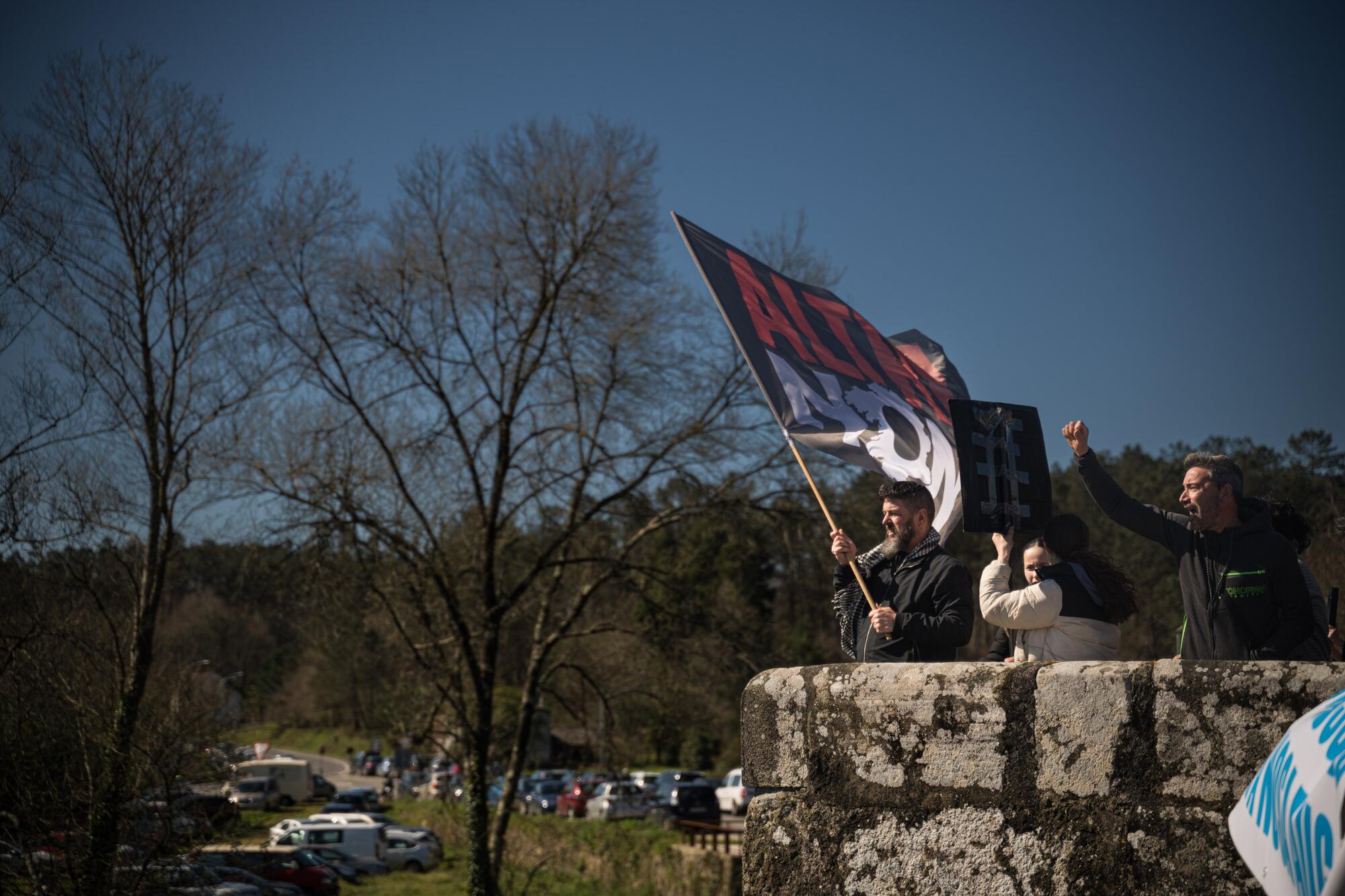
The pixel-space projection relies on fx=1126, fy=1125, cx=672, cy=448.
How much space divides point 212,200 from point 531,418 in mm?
7808

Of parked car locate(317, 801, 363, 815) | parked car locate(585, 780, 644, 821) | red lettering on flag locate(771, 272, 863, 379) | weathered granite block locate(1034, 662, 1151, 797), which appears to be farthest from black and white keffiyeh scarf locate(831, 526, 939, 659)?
parked car locate(317, 801, 363, 815)

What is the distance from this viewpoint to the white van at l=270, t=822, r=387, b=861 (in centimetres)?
2797

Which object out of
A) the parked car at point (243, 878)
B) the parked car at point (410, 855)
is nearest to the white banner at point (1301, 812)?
the parked car at point (243, 878)

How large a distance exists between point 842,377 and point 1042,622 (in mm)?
2104

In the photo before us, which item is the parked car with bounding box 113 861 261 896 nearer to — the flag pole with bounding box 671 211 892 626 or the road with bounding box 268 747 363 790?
the flag pole with bounding box 671 211 892 626

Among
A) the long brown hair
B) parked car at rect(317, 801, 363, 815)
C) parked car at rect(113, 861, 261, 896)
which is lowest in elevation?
parked car at rect(317, 801, 363, 815)

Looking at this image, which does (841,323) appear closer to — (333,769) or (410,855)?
(410,855)

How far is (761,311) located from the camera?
229 inches

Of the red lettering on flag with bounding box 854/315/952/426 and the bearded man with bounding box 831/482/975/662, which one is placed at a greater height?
the red lettering on flag with bounding box 854/315/952/426

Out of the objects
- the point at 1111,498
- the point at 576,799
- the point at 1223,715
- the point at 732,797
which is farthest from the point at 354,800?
the point at 1223,715

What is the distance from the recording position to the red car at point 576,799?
34.7 m

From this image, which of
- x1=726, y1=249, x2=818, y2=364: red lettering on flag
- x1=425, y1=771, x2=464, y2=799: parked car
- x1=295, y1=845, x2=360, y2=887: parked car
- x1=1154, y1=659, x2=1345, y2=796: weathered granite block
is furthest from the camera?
x1=425, y1=771, x2=464, y2=799: parked car

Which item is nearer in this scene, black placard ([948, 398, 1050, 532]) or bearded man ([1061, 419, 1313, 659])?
bearded man ([1061, 419, 1313, 659])

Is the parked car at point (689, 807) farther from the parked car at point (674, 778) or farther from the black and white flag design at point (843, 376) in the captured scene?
the black and white flag design at point (843, 376)
